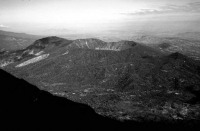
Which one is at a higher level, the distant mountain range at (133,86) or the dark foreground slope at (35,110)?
the dark foreground slope at (35,110)

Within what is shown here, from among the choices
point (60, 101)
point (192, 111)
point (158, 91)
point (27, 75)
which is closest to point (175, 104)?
point (192, 111)

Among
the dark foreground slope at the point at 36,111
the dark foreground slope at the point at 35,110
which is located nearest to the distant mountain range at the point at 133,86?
the dark foreground slope at the point at 36,111

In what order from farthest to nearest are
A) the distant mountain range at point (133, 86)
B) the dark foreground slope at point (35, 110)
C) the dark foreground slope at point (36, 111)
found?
1. the distant mountain range at point (133, 86)
2. the dark foreground slope at point (35, 110)
3. the dark foreground slope at point (36, 111)

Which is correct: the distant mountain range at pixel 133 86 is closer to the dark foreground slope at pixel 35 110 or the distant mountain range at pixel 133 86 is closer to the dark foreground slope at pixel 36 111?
the dark foreground slope at pixel 36 111

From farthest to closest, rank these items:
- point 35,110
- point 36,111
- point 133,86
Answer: point 133,86 < point 35,110 < point 36,111

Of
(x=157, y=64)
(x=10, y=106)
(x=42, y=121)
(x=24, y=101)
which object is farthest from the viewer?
(x=157, y=64)

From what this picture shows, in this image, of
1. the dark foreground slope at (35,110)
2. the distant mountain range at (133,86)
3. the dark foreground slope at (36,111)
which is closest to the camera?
the dark foreground slope at (36,111)

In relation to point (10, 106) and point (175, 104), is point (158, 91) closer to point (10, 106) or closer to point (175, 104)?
point (175, 104)

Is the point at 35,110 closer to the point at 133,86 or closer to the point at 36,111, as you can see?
the point at 36,111

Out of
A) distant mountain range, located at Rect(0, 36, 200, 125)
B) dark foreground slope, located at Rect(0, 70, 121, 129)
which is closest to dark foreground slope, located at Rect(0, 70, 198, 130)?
dark foreground slope, located at Rect(0, 70, 121, 129)

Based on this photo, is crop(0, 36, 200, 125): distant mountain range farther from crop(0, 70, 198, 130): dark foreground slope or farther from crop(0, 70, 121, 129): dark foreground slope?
crop(0, 70, 121, 129): dark foreground slope

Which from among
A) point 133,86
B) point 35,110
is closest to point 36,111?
point 35,110
